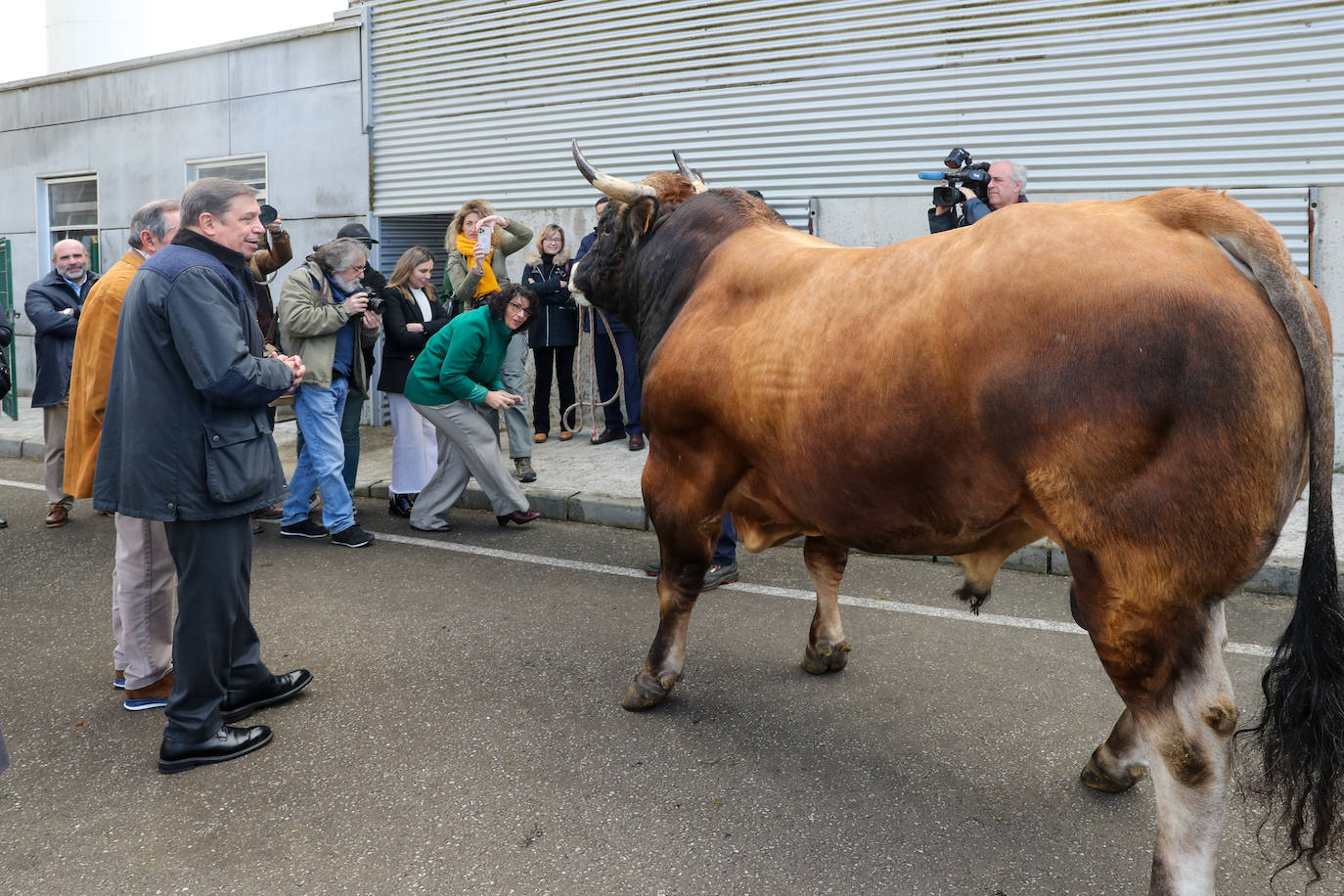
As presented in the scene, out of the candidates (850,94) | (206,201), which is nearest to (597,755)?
(206,201)

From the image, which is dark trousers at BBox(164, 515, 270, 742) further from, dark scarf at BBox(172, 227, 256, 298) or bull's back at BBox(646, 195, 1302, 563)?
bull's back at BBox(646, 195, 1302, 563)

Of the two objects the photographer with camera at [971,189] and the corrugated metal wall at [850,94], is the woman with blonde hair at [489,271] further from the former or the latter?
the photographer with camera at [971,189]

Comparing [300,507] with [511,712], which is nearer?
[511,712]

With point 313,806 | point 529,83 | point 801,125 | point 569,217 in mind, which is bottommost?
point 313,806

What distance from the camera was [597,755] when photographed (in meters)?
3.61

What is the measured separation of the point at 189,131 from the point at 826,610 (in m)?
11.6

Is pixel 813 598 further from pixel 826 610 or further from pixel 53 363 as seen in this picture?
pixel 53 363

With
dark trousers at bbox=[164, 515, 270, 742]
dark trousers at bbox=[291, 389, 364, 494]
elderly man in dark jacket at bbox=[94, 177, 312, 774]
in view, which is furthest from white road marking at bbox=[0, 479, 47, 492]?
dark trousers at bbox=[164, 515, 270, 742]

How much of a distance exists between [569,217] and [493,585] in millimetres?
5638

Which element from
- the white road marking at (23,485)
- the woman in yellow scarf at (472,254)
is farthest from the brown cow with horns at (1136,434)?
the white road marking at (23,485)

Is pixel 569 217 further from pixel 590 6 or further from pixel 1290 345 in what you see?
pixel 1290 345

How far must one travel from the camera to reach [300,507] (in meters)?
6.84

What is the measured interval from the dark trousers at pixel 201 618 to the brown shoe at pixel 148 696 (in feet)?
1.74

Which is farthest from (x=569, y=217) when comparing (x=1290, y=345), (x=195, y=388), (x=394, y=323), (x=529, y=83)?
(x=1290, y=345)
